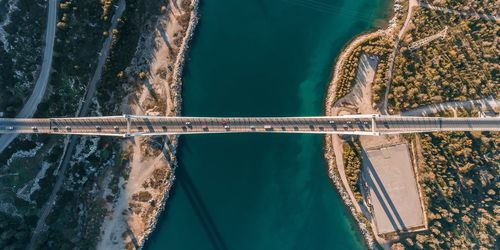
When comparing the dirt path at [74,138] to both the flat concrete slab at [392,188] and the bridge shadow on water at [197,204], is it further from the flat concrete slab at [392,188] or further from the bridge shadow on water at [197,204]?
the flat concrete slab at [392,188]


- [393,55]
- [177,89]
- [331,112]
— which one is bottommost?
[331,112]

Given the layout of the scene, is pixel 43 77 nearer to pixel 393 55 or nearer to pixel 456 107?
pixel 393 55

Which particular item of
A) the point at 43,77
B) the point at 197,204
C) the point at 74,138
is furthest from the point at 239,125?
the point at 43,77

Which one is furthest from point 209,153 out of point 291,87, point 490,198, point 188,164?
point 490,198

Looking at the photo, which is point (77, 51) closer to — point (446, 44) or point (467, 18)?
point (446, 44)

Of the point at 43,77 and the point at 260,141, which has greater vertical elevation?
the point at 43,77

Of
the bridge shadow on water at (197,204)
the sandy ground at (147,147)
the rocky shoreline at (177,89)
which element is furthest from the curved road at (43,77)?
the bridge shadow on water at (197,204)
